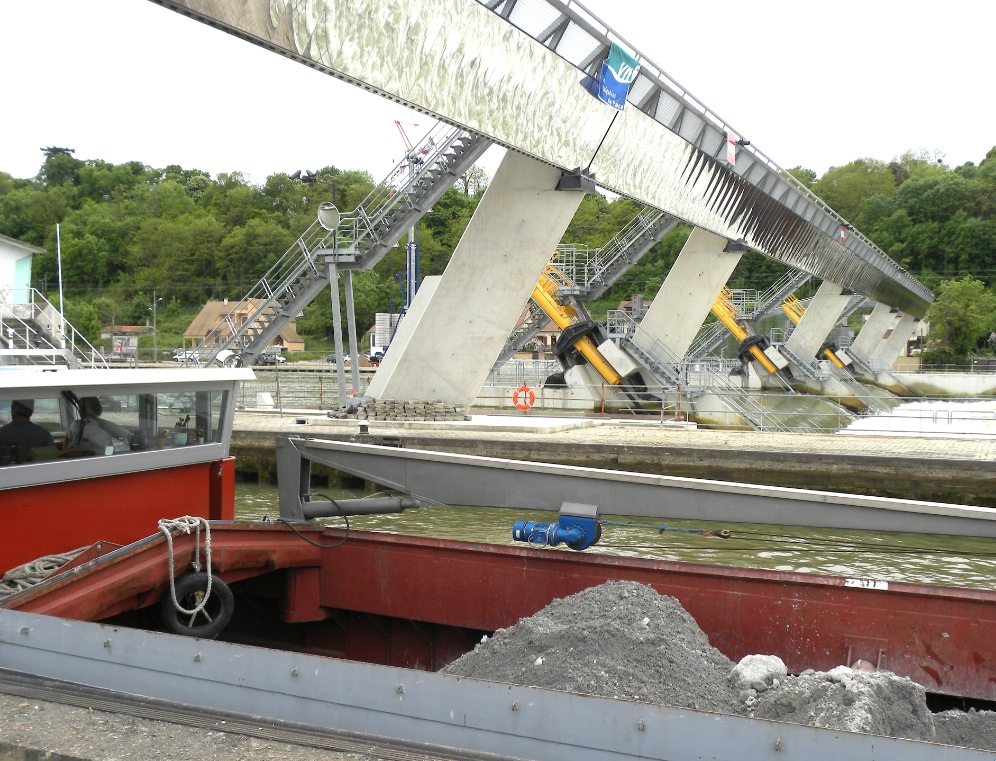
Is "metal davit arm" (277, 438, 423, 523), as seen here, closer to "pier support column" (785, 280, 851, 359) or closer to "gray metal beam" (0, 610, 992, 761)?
"gray metal beam" (0, 610, 992, 761)

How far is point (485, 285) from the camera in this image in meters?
19.6

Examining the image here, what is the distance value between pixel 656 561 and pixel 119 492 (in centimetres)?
457

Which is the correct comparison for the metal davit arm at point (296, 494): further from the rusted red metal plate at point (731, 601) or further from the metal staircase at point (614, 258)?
the metal staircase at point (614, 258)

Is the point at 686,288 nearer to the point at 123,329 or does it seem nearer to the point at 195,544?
the point at 195,544

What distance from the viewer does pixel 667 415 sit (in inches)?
1043

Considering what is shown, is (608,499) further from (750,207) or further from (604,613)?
(750,207)

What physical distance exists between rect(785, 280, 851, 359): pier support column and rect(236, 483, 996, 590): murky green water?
126ft

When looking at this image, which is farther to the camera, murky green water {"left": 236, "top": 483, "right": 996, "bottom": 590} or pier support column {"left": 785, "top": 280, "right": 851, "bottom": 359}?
pier support column {"left": 785, "top": 280, "right": 851, "bottom": 359}

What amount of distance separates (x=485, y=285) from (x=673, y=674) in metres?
14.8

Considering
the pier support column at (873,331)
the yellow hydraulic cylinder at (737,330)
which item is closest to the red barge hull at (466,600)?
the yellow hydraulic cylinder at (737,330)

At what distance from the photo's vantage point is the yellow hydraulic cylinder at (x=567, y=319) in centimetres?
2808

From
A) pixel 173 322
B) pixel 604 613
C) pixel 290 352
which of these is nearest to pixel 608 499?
pixel 604 613

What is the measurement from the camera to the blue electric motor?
23.9ft

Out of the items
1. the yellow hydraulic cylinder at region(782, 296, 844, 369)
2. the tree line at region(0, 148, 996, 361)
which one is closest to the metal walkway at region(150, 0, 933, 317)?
the yellow hydraulic cylinder at region(782, 296, 844, 369)
